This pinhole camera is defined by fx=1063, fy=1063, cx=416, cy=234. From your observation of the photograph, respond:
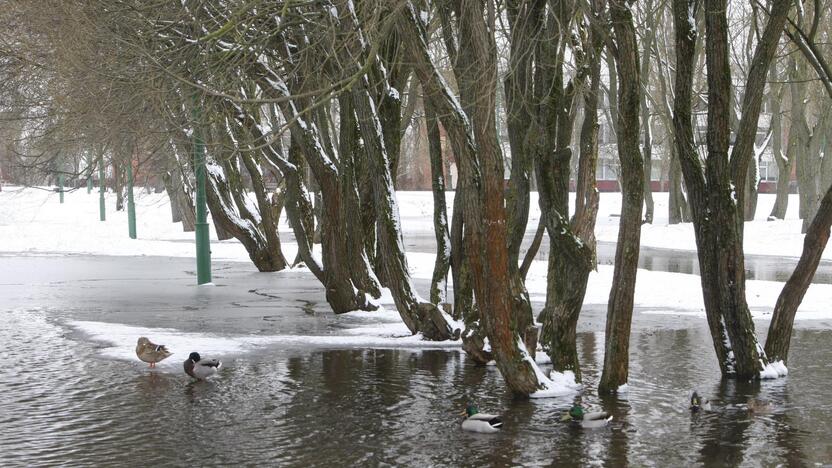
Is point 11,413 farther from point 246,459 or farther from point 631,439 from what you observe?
point 631,439

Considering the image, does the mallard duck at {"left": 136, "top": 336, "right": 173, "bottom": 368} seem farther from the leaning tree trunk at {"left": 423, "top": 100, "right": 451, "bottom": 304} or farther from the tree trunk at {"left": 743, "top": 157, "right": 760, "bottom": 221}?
the tree trunk at {"left": 743, "top": 157, "right": 760, "bottom": 221}

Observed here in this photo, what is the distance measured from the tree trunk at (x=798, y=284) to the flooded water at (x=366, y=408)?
0.44 meters

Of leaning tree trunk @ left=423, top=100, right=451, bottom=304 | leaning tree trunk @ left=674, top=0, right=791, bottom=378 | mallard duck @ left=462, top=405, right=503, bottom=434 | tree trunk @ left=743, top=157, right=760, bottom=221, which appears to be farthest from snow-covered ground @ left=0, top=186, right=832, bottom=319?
mallard duck @ left=462, top=405, right=503, bottom=434

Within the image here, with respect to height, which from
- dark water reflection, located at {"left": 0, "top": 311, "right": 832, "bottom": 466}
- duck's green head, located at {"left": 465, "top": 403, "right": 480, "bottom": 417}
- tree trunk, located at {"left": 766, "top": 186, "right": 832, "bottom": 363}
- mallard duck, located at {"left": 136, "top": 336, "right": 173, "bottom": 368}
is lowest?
dark water reflection, located at {"left": 0, "top": 311, "right": 832, "bottom": 466}

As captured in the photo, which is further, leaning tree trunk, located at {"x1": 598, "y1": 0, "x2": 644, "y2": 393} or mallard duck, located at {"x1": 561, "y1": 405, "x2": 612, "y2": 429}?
leaning tree trunk, located at {"x1": 598, "y1": 0, "x2": 644, "y2": 393}

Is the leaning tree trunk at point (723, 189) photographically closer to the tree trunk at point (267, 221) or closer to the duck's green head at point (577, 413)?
the duck's green head at point (577, 413)

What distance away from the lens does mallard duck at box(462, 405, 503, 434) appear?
9609 mm

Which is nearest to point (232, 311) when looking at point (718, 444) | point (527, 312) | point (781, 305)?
point (527, 312)

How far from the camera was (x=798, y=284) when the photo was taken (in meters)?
12.7

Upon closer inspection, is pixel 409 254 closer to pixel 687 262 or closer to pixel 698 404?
pixel 687 262

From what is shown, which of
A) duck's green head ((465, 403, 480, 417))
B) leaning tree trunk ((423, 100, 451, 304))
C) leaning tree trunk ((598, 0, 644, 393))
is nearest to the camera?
duck's green head ((465, 403, 480, 417))

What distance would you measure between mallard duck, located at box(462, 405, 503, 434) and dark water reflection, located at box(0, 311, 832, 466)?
3.5 inches

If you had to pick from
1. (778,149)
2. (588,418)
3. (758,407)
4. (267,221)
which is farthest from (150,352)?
(778,149)

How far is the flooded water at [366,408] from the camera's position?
8.92 meters
